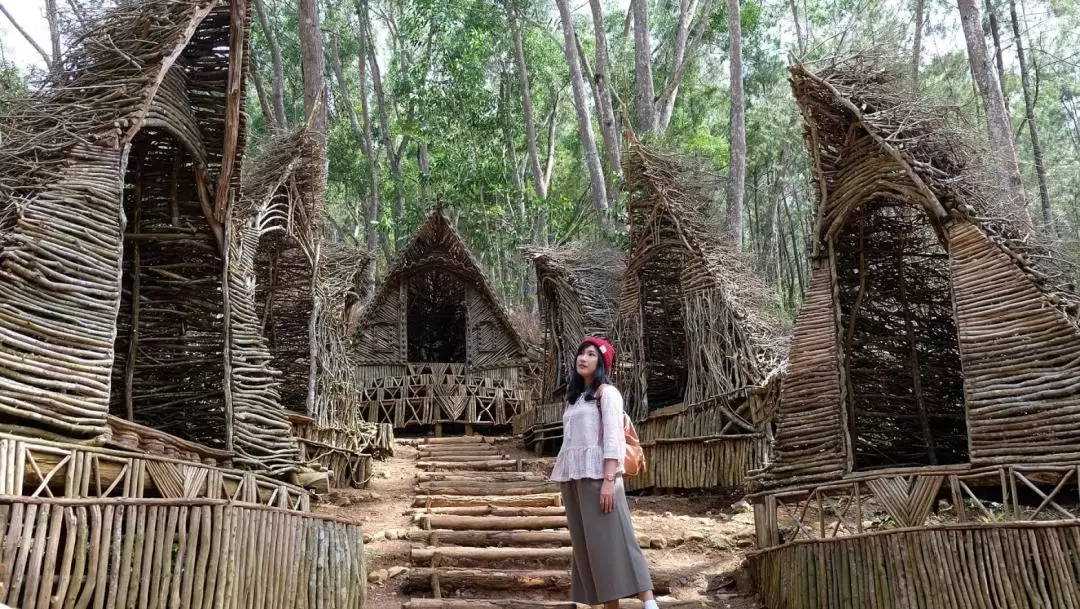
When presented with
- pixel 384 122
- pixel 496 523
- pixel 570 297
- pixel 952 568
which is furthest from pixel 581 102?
pixel 952 568

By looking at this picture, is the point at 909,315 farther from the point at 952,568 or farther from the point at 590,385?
the point at 590,385

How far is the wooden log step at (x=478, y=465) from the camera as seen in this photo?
13.0 meters

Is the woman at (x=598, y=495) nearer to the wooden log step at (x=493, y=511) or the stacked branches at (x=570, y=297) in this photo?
the wooden log step at (x=493, y=511)

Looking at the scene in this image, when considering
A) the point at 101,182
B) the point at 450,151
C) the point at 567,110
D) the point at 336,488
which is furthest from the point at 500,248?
the point at 101,182

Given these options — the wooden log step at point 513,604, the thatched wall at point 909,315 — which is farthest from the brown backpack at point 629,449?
the thatched wall at point 909,315

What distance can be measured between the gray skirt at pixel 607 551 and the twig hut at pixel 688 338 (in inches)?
232

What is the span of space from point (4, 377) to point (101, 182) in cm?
168

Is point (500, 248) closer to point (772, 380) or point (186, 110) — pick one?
point (772, 380)

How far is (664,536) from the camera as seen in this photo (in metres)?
8.77

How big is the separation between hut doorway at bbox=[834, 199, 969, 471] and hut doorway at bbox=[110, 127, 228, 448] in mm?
5912

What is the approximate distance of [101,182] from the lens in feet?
19.3

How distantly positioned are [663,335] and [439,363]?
23.8 ft

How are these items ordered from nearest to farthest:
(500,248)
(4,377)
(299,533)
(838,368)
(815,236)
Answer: (4,377) < (299,533) < (838,368) < (815,236) < (500,248)

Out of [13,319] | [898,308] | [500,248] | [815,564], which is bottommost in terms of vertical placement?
[815,564]
